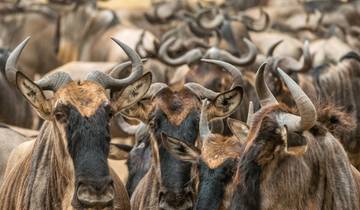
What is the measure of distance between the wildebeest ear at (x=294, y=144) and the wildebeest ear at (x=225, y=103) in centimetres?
213

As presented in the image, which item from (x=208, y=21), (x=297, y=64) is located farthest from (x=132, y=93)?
(x=208, y=21)

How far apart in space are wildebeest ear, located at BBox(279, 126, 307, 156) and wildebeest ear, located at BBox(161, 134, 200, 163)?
1231 millimetres

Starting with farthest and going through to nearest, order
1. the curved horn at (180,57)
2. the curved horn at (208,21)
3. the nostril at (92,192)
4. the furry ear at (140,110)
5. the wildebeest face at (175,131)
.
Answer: the curved horn at (208,21)
the curved horn at (180,57)
the furry ear at (140,110)
the wildebeest face at (175,131)
the nostril at (92,192)

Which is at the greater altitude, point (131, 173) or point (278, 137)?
point (278, 137)

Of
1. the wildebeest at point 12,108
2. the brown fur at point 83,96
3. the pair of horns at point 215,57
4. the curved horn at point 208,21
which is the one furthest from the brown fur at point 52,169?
the curved horn at point 208,21

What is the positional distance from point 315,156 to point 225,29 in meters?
14.5

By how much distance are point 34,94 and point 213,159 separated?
3.97 ft

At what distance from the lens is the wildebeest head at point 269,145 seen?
6719 mm

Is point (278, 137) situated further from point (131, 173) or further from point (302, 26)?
point (302, 26)

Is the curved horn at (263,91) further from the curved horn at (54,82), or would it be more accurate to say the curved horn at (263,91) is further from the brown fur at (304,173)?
the curved horn at (54,82)

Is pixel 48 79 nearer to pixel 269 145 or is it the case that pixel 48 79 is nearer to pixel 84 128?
pixel 84 128

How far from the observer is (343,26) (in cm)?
2564

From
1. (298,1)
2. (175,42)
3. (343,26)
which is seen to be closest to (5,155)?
(175,42)

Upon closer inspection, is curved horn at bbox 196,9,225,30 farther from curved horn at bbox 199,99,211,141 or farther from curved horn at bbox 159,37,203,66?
curved horn at bbox 199,99,211,141
